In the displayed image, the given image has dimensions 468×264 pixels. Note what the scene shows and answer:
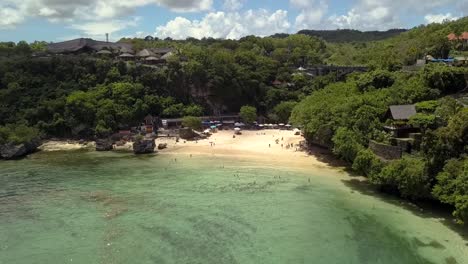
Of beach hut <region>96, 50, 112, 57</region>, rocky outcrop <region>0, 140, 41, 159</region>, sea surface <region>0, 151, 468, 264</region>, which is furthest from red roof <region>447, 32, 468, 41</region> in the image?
rocky outcrop <region>0, 140, 41, 159</region>

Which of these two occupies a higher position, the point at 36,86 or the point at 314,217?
the point at 36,86

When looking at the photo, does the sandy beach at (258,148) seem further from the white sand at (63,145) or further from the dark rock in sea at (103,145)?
the white sand at (63,145)

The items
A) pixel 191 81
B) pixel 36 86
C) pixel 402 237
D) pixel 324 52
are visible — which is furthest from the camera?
pixel 324 52

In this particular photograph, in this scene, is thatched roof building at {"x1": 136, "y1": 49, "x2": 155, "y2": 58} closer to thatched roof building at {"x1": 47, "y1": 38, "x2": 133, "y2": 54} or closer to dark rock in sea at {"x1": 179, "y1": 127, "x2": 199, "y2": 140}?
thatched roof building at {"x1": 47, "y1": 38, "x2": 133, "y2": 54}

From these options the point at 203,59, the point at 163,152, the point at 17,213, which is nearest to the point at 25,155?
the point at 163,152

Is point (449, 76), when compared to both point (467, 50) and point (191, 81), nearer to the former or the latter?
point (467, 50)

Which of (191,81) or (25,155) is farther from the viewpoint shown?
(191,81)
